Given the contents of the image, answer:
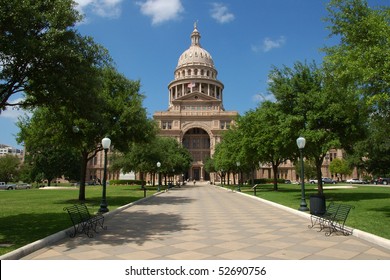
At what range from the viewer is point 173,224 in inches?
508

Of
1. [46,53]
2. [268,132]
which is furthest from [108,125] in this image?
[268,132]

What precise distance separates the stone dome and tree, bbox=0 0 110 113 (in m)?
121

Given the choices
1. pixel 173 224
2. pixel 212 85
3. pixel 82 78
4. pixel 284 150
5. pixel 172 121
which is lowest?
pixel 173 224

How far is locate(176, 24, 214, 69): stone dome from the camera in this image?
131750 millimetres

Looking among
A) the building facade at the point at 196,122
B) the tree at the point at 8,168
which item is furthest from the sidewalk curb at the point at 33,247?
the tree at the point at 8,168

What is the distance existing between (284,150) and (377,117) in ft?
33.1

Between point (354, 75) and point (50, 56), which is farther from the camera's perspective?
point (354, 75)

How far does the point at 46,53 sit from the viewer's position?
35.8 feet

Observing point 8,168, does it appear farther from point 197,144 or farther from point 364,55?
point 364,55

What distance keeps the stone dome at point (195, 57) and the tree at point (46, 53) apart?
12080 cm

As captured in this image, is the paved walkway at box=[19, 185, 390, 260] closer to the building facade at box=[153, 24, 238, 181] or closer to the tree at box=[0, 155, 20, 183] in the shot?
the building facade at box=[153, 24, 238, 181]

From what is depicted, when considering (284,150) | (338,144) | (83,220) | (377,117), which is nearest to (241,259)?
(83,220)

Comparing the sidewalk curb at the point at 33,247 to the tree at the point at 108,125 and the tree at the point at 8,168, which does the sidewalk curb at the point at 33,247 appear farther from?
the tree at the point at 8,168

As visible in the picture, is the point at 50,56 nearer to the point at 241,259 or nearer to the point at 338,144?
the point at 241,259
